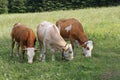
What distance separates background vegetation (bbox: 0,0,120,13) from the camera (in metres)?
44.6

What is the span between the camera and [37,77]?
41.0 ft

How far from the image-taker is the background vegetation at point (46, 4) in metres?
44.6

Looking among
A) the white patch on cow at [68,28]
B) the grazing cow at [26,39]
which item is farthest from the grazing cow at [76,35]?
the grazing cow at [26,39]

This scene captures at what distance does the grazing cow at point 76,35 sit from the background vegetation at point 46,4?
28027mm

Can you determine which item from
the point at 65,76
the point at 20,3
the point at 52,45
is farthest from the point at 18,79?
the point at 20,3

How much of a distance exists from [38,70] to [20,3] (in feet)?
106

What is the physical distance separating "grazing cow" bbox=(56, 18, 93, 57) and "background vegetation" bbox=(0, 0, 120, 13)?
28027mm

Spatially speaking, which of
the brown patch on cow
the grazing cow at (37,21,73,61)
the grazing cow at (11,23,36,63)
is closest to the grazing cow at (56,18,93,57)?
the grazing cow at (37,21,73,61)

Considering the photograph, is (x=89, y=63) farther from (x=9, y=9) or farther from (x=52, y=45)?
(x=9, y=9)

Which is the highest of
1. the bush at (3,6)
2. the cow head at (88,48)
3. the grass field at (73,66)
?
the cow head at (88,48)

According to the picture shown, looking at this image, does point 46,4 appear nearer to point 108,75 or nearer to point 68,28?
point 68,28

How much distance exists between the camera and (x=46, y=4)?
44719mm

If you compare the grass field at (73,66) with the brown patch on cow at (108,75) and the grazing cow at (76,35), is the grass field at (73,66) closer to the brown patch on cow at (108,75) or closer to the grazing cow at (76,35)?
the brown patch on cow at (108,75)

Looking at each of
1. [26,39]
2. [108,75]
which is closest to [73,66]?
[108,75]
